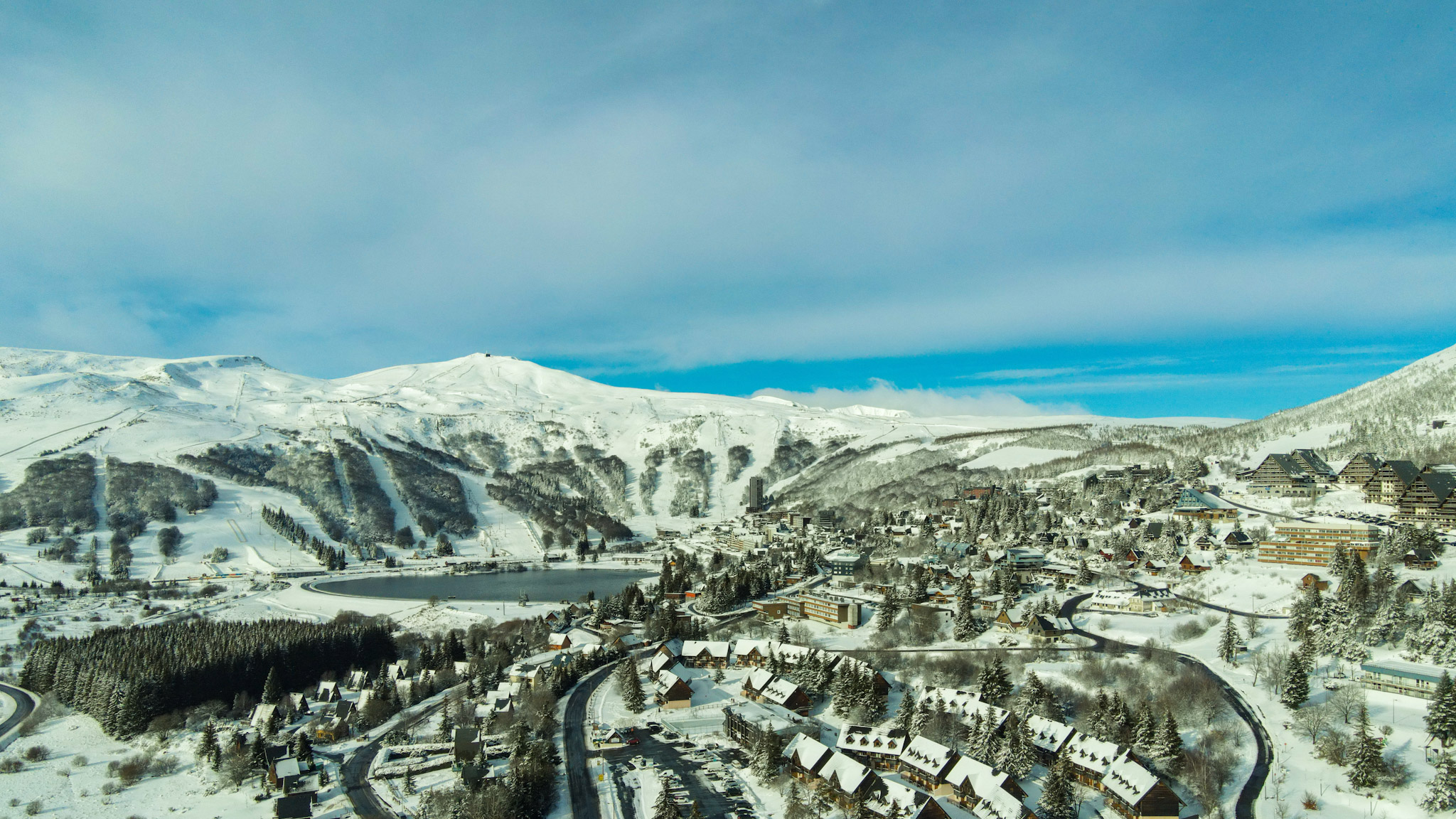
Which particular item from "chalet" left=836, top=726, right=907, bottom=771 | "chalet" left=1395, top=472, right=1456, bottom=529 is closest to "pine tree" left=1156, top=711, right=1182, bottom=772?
"chalet" left=836, top=726, right=907, bottom=771

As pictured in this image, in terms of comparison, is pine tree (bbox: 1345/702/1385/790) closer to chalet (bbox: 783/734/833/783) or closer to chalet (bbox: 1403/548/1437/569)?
chalet (bbox: 783/734/833/783)

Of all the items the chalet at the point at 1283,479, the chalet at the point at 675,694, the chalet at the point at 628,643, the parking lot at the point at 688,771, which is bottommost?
the parking lot at the point at 688,771

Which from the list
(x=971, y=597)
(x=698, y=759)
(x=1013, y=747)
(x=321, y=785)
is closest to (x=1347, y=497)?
(x=971, y=597)

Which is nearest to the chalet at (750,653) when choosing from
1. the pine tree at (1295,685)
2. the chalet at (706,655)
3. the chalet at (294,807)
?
the chalet at (706,655)

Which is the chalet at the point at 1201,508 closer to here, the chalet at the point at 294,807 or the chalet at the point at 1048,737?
the chalet at the point at 1048,737

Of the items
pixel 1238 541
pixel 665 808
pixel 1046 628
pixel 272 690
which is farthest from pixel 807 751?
pixel 1238 541

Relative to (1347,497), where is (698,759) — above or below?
below

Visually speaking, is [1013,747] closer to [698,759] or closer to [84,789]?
[698,759]
